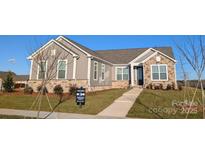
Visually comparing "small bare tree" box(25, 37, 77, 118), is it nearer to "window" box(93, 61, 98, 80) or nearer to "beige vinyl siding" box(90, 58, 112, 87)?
"beige vinyl siding" box(90, 58, 112, 87)

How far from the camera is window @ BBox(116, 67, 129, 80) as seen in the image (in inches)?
Result: 832

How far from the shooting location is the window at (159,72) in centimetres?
1919

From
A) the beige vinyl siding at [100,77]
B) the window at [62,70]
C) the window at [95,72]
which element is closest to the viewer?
the window at [62,70]

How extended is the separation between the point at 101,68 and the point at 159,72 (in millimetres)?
5633

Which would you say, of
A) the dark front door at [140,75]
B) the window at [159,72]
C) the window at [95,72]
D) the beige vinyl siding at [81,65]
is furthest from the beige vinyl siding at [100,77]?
the window at [159,72]

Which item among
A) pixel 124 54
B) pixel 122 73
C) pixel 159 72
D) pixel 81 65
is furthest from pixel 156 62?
pixel 81 65

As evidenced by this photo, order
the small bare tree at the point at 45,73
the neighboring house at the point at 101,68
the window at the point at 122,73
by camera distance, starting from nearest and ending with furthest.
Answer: the small bare tree at the point at 45,73 → the neighboring house at the point at 101,68 → the window at the point at 122,73

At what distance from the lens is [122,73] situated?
70.2ft

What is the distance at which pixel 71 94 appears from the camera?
15.0 meters

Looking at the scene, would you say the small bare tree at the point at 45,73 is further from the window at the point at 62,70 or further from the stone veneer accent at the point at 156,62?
the stone veneer accent at the point at 156,62

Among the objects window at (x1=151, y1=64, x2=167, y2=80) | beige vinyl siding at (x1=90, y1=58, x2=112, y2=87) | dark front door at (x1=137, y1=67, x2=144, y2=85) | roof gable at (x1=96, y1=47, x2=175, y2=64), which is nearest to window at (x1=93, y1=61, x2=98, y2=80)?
beige vinyl siding at (x1=90, y1=58, x2=112, y2=87)
